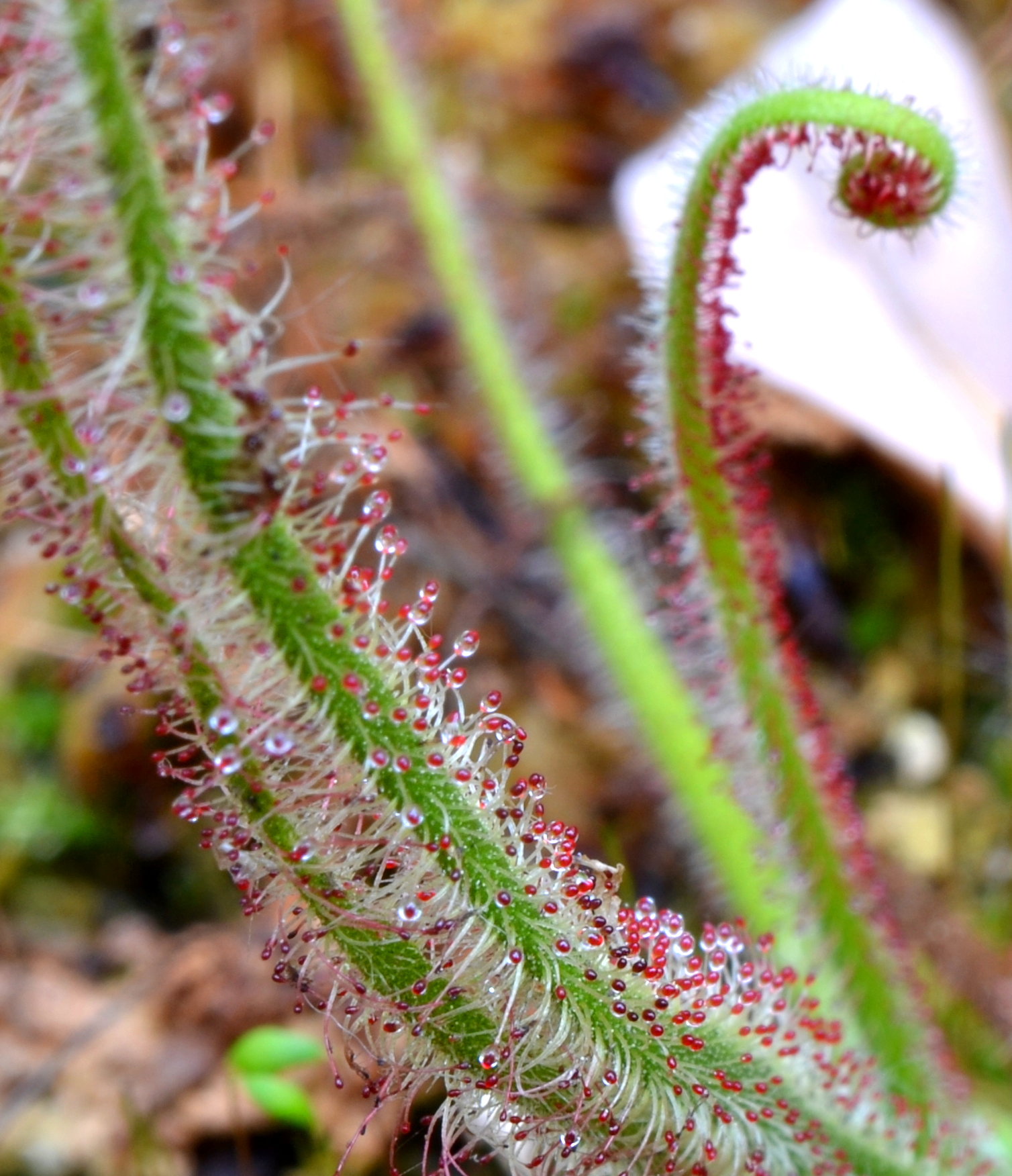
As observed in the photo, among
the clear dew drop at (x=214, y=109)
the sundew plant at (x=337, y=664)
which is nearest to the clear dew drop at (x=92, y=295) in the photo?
the sundew plant at (x=337, y=664)

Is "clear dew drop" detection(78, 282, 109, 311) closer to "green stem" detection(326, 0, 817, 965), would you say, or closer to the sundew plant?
the sundew plant

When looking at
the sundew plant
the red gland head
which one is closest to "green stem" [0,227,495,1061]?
the sundew plant

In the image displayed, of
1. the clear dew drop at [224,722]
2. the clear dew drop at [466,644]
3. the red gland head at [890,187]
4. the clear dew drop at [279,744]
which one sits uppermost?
the red gland head at [890,187]

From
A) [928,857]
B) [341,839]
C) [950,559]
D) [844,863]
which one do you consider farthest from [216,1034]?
[950,559]

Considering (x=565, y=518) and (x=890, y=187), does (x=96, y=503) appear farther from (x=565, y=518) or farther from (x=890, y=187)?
(x=565, y=518)

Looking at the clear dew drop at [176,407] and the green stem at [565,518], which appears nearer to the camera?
the clear dew drop at [176,407]

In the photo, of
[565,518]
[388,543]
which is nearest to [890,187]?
[388,543]

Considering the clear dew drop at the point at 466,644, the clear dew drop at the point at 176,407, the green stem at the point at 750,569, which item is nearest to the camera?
the clear dew drop at the point at 176,407

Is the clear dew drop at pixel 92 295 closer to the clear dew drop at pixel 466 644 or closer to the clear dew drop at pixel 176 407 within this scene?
the clear dew drop at pixel 176 407

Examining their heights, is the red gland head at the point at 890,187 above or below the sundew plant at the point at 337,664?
above
